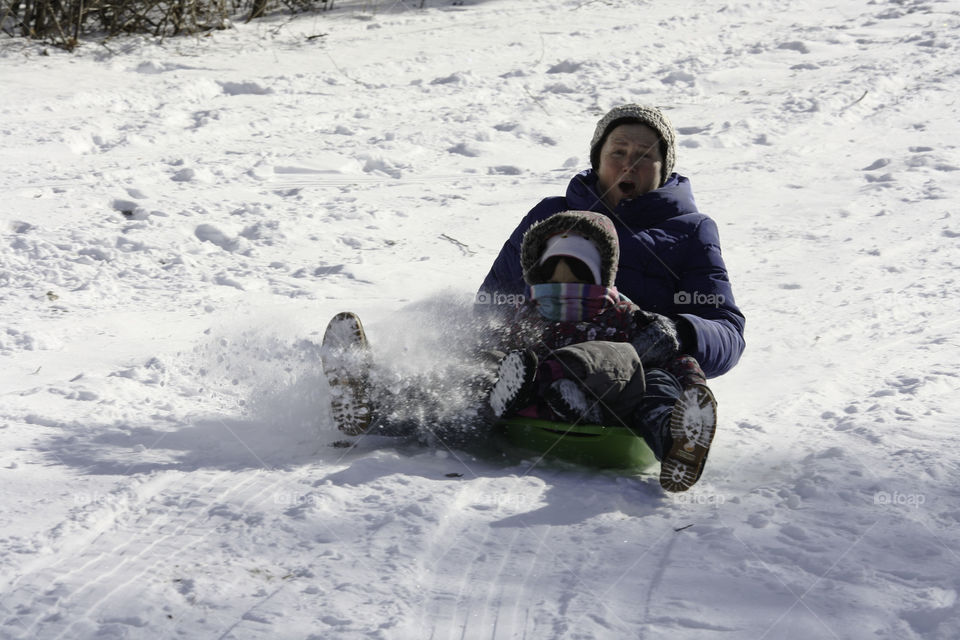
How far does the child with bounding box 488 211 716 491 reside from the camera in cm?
257

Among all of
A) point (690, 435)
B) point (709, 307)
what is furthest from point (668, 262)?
point (690, 435)

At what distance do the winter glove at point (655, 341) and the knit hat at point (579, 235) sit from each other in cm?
16

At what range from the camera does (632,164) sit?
335cm

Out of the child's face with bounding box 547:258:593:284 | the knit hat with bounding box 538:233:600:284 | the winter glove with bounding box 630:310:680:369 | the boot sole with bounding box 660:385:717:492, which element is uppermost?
the knit hat with bounding box 538:233:600:284

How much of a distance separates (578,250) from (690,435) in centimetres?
63

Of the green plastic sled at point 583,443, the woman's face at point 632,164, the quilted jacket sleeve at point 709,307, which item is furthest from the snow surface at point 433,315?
the woman's face at point 632,164

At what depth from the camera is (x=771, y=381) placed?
3.60 meters

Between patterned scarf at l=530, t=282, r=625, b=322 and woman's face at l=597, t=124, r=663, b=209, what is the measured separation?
0.53 m

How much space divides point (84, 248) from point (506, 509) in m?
2.80

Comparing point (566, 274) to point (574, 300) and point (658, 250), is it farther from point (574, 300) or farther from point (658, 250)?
point (658, 250)

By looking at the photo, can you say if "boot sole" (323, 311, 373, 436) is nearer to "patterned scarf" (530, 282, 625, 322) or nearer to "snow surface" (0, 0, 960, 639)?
"snow surface" (0, 0, 960, 639)

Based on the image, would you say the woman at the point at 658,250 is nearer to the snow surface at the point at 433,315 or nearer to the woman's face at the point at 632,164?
the woman's face at the point at 632,164

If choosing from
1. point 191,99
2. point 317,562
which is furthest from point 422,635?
point 191,99

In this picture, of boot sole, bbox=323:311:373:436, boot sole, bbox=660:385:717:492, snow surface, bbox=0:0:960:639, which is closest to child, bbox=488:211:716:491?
boot sole, bbox=660:385:717:492
